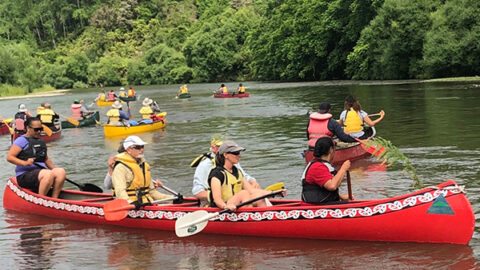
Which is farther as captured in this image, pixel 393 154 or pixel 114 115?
pixel 114 115

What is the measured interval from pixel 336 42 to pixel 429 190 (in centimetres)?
6389

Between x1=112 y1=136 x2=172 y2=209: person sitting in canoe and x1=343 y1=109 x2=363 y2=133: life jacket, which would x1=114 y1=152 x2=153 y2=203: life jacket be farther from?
x1=343 y1=109 x2=363 y2=133: life jacket

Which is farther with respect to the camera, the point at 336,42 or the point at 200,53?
the point at 200,53

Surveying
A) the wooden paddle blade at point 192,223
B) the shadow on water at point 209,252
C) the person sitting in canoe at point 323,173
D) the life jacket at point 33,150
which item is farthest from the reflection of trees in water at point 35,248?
the person sitting in canoe at point 323,173

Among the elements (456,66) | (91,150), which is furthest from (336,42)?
(91,150)

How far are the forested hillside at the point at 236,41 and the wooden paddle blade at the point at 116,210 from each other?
4242 cm

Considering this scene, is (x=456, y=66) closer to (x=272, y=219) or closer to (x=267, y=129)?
(x=267, y=129)

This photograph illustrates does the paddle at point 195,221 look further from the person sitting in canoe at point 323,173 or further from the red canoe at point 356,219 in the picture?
the person sitting in canoe at point 323,173

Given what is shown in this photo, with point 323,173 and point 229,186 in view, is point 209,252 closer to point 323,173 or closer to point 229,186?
point 229,186

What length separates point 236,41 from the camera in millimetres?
99500

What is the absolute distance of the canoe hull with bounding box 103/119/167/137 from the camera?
25672mm

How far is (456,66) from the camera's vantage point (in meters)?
50.4

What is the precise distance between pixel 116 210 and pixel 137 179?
2.10 ft

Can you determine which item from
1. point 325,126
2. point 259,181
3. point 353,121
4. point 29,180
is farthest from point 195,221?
point 353,121
